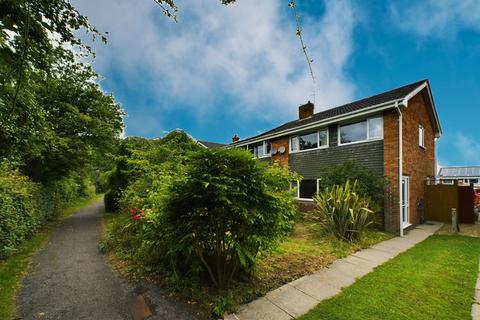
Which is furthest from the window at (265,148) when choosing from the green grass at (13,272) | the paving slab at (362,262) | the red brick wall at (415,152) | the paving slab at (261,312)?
the green grass at (13,272)

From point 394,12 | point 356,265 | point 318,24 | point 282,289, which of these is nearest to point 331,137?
point 394,12

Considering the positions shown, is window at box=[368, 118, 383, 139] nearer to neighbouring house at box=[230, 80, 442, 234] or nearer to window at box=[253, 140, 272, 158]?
neighbouring house at box=[230, 80, 442, 234]

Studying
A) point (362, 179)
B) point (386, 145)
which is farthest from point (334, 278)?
point (386, 145)

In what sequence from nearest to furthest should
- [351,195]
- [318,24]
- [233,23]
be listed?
[318,24] → [233,23] → [351,195]

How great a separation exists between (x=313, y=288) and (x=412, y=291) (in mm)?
1679

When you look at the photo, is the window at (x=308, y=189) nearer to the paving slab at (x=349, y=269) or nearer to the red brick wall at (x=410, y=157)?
the red brick wall at (x=410, y=157)

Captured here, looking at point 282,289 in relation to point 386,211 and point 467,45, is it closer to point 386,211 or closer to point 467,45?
point 386,211

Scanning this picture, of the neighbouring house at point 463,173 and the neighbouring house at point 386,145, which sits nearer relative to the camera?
the neighbouring house at point 386,145

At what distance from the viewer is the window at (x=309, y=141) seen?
36.6ft

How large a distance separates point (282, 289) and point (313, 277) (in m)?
0.91

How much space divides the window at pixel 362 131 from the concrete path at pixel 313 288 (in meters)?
4.73

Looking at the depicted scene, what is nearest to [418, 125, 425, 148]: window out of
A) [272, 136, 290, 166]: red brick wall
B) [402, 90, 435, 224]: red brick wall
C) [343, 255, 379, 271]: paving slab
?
[402, 90, 435, 224]: red brick wall

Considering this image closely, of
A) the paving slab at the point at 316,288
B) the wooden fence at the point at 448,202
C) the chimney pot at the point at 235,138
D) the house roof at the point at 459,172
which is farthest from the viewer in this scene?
the house roof at the point at 459,172

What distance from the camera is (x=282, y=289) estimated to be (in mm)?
3850
